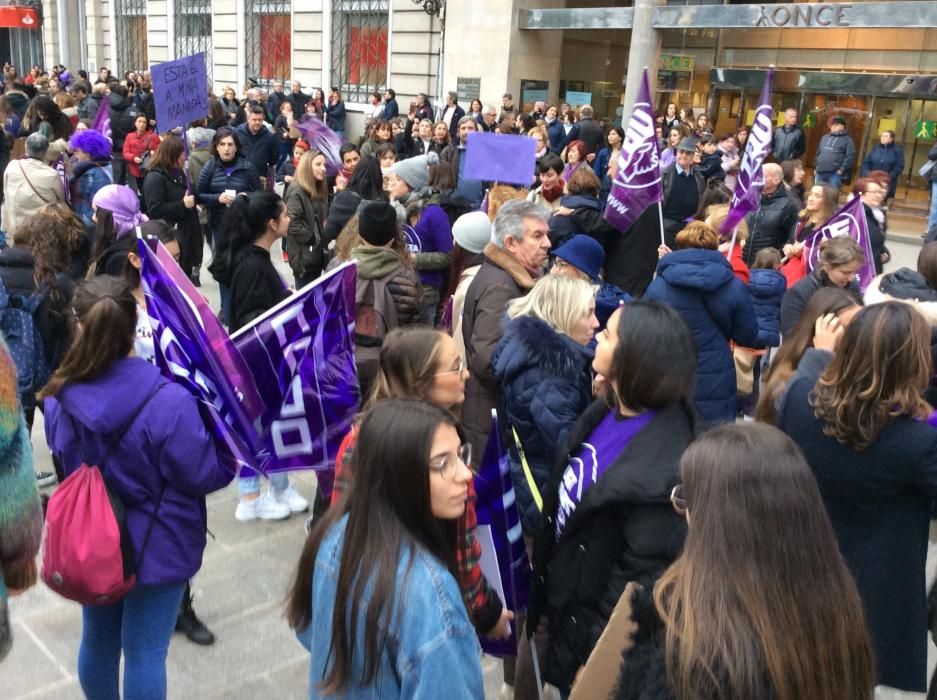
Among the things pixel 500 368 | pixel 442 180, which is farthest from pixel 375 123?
pixel 500 368

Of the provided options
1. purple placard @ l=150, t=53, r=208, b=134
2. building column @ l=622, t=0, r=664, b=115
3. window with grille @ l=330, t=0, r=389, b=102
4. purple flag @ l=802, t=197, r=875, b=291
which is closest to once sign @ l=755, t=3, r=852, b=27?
building column @ l=622, t=0, r=664, b=115

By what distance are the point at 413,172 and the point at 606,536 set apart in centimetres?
458

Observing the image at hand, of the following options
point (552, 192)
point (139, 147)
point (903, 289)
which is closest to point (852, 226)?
point (903, 289)

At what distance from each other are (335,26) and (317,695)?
2304cm

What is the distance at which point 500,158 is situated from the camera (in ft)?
22.0

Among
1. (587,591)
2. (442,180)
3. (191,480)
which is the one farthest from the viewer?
(442,180)

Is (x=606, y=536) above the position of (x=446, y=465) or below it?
below

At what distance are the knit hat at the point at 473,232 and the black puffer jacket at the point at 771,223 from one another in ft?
10.3

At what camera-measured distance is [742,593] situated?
154 centimetres

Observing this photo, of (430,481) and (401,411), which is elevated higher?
(401,411)

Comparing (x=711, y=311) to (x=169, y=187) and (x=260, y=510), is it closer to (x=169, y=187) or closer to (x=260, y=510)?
(x=260, y=510)

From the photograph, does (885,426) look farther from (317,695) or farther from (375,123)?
(375,123)

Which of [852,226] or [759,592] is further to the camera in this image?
[852,226]

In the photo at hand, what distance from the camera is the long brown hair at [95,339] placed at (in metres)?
2.58
